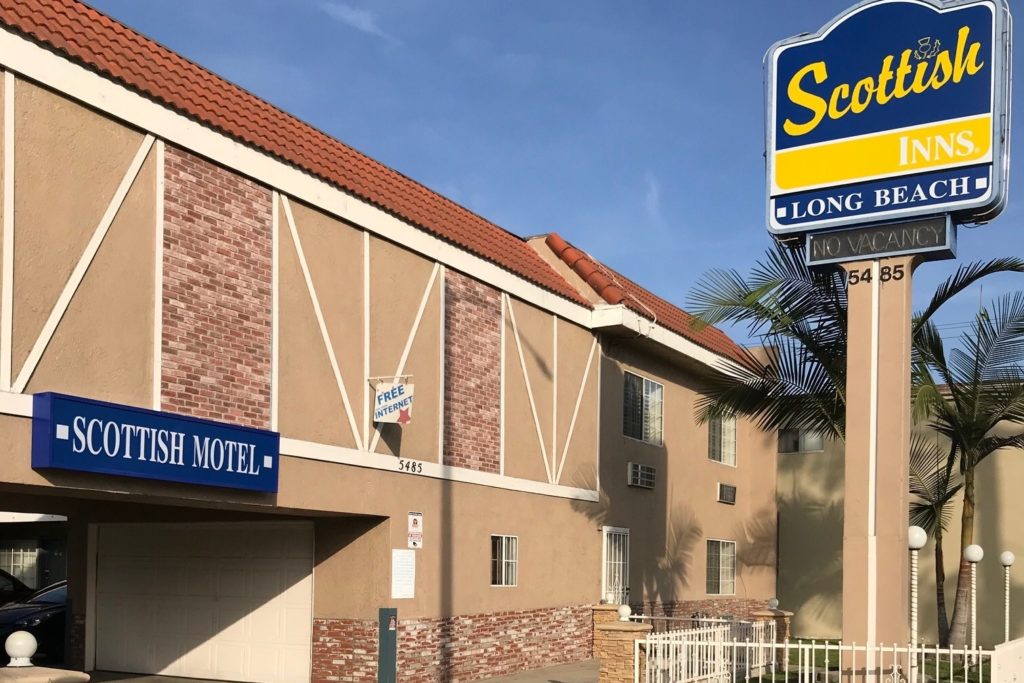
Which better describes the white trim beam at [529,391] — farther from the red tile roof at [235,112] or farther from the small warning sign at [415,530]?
the small warning sign at [415,530]

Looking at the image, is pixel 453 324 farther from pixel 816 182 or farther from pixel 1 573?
pixel 1 573

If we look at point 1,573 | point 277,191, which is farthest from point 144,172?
point 1,573

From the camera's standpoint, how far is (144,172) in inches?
500

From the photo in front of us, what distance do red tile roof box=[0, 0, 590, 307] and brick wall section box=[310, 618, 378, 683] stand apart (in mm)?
5589

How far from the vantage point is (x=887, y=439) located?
555 inches

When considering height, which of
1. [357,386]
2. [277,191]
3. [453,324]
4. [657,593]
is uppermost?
[277,191]

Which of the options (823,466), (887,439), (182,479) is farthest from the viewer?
(823,466)

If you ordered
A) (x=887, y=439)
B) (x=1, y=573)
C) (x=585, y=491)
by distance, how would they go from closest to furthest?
(x=887, y=439)
(x=585, y=491)
(x=1, y=573)

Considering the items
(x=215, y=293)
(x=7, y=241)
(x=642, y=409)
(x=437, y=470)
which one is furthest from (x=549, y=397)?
(x=7, y=241)

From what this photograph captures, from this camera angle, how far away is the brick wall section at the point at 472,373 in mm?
17953

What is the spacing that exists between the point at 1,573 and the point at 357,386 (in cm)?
1283

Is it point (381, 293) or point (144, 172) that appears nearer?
point (144, 172)

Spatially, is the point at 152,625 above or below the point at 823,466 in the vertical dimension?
below

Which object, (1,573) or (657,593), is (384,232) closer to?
(657,593)
